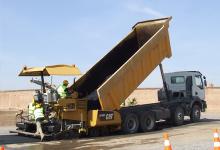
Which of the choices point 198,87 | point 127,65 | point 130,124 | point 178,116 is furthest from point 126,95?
point 198,87

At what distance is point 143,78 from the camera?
17859mm

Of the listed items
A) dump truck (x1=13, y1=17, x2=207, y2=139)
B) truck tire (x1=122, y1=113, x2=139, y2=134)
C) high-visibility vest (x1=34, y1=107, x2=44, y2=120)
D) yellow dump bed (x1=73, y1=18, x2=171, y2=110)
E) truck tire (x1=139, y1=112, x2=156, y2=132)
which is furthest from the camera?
truck tire (x1=139, y1=112, x2=156, y2=132)

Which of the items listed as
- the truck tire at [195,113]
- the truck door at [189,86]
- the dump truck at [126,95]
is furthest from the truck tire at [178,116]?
the truck door at [189,86]

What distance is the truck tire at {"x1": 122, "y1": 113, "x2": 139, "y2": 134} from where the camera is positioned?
1744 cm

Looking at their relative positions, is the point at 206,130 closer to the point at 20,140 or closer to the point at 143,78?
the point at 143,78

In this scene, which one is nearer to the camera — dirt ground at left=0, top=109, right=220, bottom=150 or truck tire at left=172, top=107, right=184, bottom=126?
dirt ground at left=0, top=109, right=220, bottom=150

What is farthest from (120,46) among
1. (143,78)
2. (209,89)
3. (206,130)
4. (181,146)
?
(209,89)

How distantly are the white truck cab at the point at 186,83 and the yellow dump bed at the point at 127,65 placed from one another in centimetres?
295

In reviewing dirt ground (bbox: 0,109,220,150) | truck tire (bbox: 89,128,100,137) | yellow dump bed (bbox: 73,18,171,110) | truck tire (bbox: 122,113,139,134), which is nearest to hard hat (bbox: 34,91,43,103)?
dirt ground (bbox: 0,109,220,150)

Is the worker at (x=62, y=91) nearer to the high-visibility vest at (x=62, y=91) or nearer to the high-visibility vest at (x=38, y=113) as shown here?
the high-visibility vest at (x=62, y=91)

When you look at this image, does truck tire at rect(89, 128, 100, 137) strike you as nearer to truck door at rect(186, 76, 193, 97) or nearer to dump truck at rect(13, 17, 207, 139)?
dump truck at rect(13, 17, 207, 139)

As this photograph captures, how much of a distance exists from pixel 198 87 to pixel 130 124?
5.39 meters

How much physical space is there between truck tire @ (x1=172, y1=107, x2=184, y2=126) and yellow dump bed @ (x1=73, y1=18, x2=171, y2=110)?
2.70 meters

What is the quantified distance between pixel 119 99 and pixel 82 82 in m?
2.33
